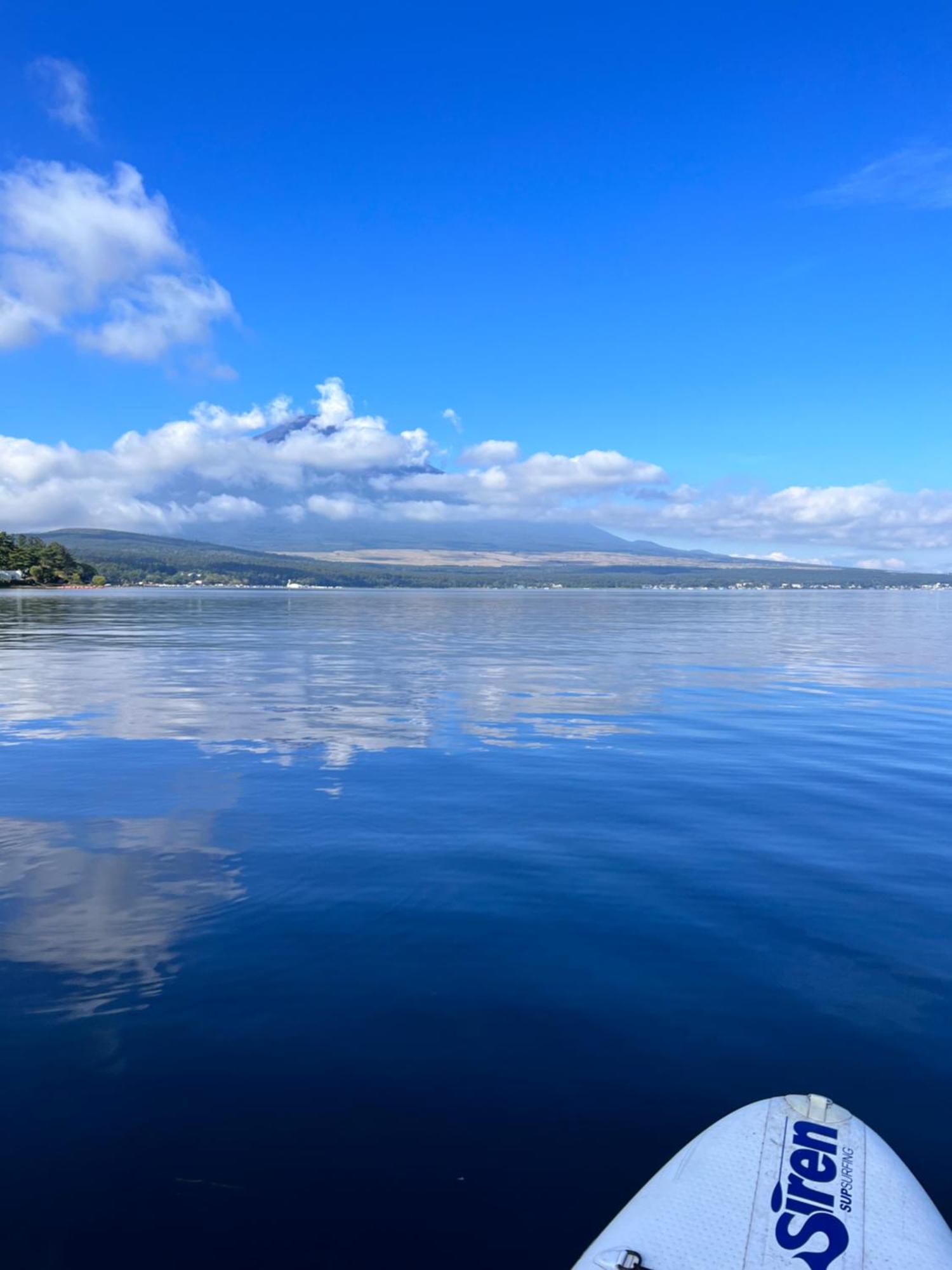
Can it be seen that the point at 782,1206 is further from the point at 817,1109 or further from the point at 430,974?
Answer: the point at 430,974

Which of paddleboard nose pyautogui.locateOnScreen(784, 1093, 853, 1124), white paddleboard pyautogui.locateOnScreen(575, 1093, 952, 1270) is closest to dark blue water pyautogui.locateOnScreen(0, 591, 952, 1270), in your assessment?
white paddleboard pyautogui.locateOnScreen(575, 1093, 952, 1270)

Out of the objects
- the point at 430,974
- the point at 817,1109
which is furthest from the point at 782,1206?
the point at 430,974

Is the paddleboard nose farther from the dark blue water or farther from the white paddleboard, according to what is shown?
the dark blue water

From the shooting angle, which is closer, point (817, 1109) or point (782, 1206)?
point (782, 1206)

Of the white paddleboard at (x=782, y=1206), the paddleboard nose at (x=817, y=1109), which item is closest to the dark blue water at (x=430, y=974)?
the white paddleboard at (x=782, y=1206)

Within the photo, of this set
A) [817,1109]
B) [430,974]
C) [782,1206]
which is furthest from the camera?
[430,974]

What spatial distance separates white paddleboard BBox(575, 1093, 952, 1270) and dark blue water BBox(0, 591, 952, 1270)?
0.56 metres

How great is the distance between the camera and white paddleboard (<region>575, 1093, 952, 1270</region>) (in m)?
6.75

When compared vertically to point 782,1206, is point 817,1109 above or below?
above

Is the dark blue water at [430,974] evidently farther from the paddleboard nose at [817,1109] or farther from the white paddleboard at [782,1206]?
the paddleboard nose at [817,1109]

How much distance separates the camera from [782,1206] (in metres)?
7.26

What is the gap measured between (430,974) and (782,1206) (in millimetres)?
5239

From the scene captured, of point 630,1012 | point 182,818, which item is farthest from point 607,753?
point 630,1012

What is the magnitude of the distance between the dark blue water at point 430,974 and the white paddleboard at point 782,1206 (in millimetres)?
562
